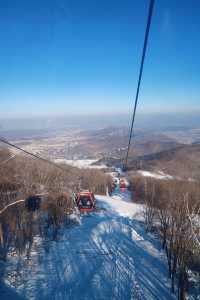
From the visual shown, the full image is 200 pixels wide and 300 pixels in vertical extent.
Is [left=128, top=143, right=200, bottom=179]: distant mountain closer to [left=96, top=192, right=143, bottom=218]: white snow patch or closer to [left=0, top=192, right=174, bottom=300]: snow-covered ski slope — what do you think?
[left=96, top=192, right=143, bottom=218]: white snow patch

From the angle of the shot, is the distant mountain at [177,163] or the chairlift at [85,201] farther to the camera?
the distant mountain at [177,163]

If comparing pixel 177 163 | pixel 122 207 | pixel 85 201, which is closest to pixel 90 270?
pixel 85 201

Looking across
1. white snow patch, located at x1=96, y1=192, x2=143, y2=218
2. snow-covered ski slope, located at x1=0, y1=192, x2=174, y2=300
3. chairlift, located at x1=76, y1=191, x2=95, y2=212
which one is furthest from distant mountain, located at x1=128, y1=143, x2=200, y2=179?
chairlift, located at x1=76, y1=191, x2=95, y2=212

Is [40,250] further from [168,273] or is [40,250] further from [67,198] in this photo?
[168,273]

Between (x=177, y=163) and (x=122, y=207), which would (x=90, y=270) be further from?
(x=177, y=163)

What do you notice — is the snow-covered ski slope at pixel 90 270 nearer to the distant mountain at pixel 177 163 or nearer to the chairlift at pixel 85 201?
the chairlift at pixel 85 201

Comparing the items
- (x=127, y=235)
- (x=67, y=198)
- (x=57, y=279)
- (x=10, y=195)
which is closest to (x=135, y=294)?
(x=57, y=279)

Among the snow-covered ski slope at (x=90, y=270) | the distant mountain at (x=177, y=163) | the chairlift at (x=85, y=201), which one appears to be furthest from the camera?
the distant mountain at (x=177, y=163)

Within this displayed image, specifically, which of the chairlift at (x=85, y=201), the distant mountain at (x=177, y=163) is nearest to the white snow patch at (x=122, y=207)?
the chairlift at (x=85, y=201)

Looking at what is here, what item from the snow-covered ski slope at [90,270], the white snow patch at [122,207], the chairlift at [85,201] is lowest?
the white snow patch at [122,207]
